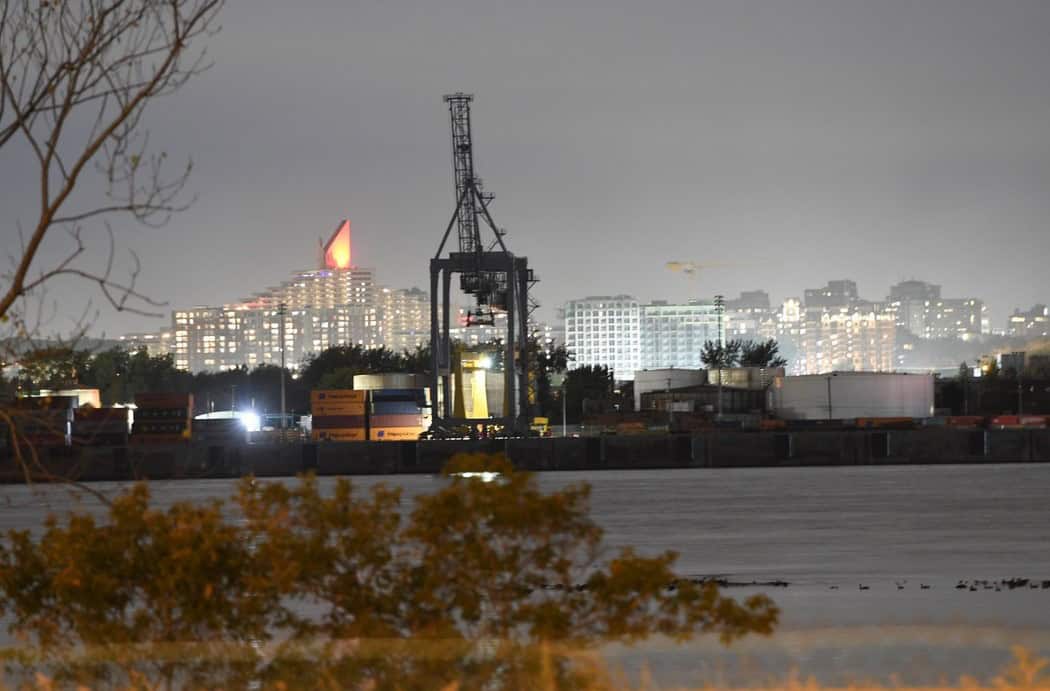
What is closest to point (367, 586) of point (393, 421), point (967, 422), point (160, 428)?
point (160, 428)

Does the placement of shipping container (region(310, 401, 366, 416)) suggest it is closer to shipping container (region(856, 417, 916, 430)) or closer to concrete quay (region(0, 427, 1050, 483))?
concrete quay (region(0, 427, 1050, 483))

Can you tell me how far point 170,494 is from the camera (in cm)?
5406

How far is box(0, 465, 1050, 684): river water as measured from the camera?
12703mm

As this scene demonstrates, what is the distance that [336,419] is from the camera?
86.6 metres

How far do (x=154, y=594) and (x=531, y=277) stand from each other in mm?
89414

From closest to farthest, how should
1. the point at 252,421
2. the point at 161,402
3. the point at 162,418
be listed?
the point at 162,418
the point at 161,402
the point at 252,421

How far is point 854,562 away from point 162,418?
212ft

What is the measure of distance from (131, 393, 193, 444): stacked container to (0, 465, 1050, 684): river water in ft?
97.7

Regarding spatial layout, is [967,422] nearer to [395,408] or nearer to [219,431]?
[395,408]

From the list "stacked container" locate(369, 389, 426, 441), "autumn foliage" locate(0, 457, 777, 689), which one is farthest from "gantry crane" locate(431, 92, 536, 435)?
"autumn foliage" locate(0, 457, 777, 689)

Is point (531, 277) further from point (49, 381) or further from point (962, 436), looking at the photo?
point (49, 381)

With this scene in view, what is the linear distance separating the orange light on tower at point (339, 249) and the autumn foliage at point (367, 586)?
169063mm

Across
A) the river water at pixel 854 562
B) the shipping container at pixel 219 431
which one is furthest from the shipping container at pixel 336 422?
the river water at pixel 854 562

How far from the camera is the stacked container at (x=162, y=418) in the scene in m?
81.8
